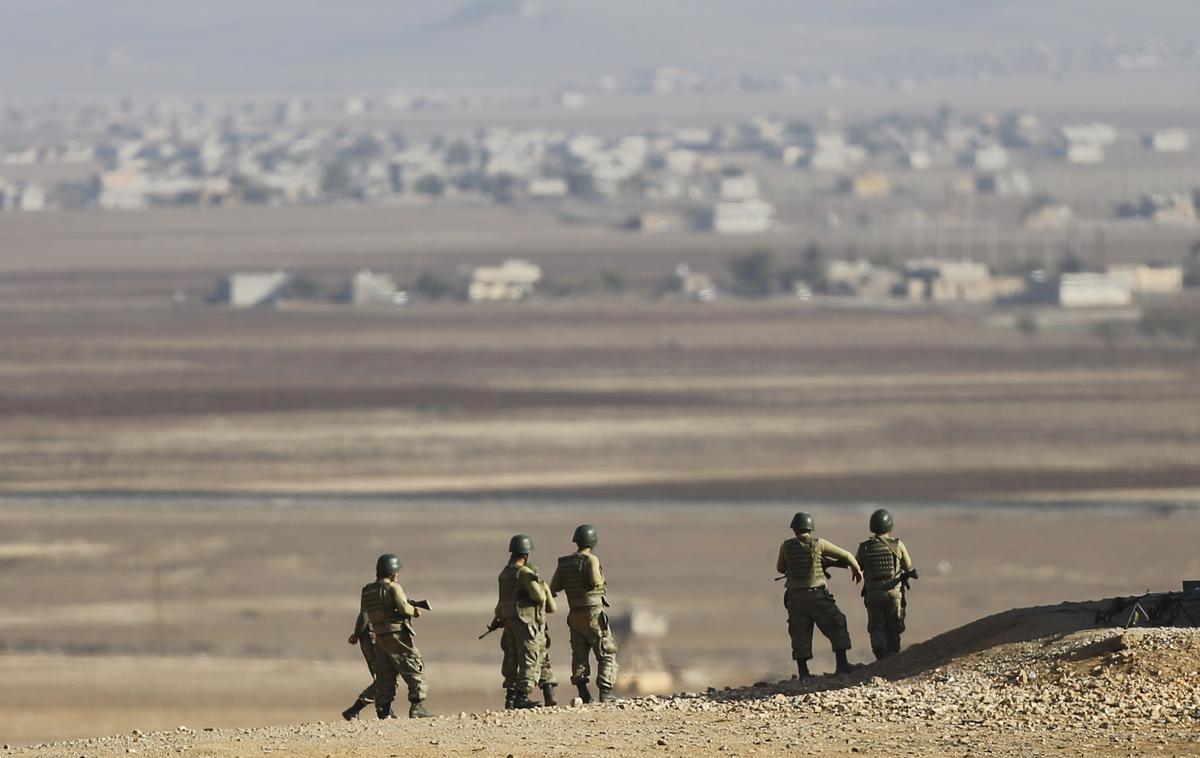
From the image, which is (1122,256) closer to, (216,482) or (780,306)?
(780,306)

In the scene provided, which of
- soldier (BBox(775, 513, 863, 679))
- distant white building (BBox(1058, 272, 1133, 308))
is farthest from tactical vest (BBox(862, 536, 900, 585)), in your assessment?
distant white building (BBox(1058, 272, 1133, 308))

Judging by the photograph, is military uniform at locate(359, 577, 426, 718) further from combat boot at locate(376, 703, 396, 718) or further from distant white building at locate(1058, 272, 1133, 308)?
distant white building at locate(1058, 272, 1133, 308)

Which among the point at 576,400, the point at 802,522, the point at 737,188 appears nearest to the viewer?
the point at 802,522

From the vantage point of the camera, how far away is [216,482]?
57094 millimetres

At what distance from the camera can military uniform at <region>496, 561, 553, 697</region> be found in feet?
63.8

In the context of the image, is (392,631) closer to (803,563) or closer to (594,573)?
(594,573)

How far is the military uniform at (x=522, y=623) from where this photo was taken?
19438 millimetres

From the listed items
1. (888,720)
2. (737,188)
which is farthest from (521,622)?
(737,188)

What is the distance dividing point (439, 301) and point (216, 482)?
53.3 m

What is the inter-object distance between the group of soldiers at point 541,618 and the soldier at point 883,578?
0.21m

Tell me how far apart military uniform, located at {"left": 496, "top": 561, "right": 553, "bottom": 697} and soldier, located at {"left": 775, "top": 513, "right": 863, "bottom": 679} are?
6.09ft

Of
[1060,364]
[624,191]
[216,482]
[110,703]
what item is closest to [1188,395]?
[1060,364]

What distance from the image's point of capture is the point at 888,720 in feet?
57.6

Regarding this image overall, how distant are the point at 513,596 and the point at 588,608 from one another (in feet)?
1.83
